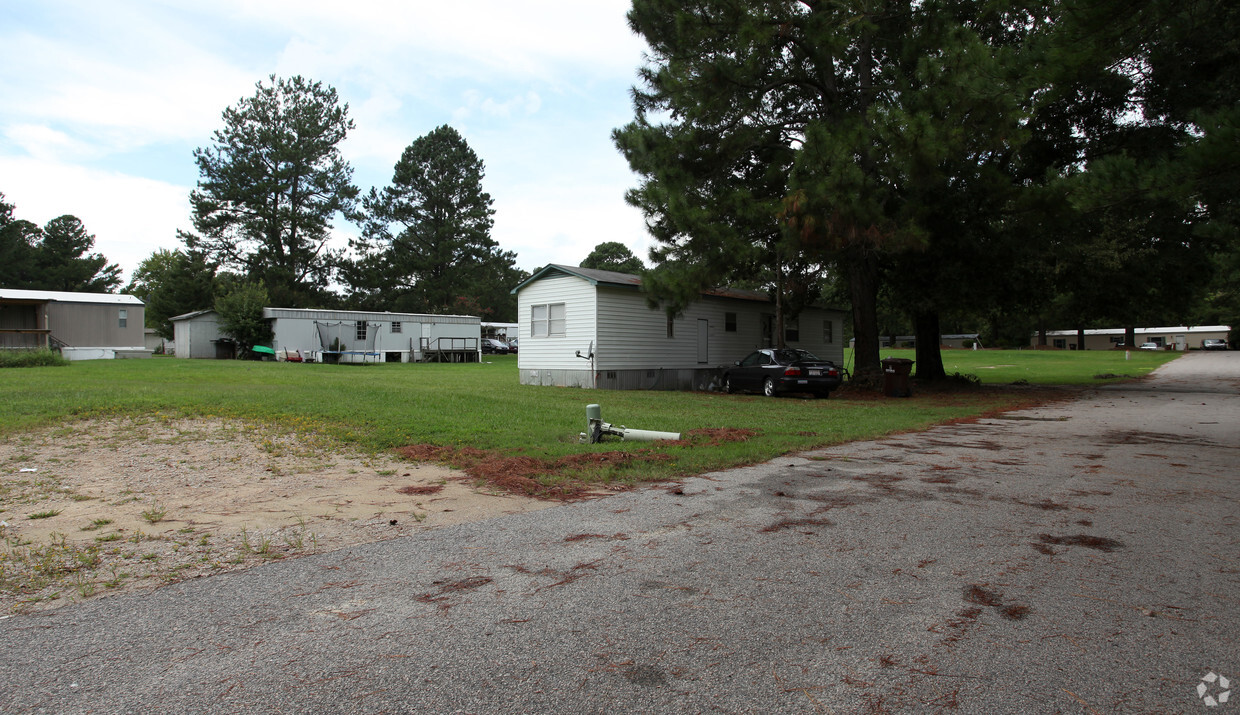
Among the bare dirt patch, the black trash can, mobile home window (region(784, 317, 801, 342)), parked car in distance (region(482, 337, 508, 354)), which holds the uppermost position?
mobile home window (region(784, 317, 801, 342))

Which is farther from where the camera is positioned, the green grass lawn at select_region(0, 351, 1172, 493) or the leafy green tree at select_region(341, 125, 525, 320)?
the leafy green tree at select_region(341, 125, 525, 320)

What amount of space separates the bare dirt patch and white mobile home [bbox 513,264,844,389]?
11.7 metres

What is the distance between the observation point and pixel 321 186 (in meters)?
49.4

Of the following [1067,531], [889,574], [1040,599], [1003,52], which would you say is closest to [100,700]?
[889,574]

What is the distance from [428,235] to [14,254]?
114 ft

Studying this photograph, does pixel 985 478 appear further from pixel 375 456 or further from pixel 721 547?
pixel 375 456

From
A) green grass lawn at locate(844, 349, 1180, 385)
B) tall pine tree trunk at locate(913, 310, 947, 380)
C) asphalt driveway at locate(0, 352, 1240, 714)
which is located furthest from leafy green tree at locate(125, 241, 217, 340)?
asphalt driveway at locate(0, 352, 1240, 714)

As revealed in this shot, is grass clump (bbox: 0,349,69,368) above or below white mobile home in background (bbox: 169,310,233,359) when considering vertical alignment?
below

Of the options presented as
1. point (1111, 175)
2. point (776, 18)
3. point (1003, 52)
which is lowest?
point (1111, 175)

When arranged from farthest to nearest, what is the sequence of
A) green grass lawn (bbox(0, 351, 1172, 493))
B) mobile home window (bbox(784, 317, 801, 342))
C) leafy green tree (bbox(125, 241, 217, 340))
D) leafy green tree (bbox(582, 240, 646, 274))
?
1. leafy green tree (bbox(582, 240, 646, 274))
2. leafy green tree (bbox(125, 241, 217, 340))
3. mobile home window (bbox(784, 317, 801, 342))
4. green grass lawn (bbox(0, 351, 1172, 493))

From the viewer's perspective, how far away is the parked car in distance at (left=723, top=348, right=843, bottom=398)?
17.7 m

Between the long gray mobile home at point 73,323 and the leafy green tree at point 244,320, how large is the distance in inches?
168

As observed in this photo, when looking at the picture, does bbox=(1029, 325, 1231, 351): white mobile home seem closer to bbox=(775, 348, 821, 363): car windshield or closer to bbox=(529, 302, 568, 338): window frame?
bbox=(775, 348, 821, 363): car windshield

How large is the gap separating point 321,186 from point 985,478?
51091 mm
